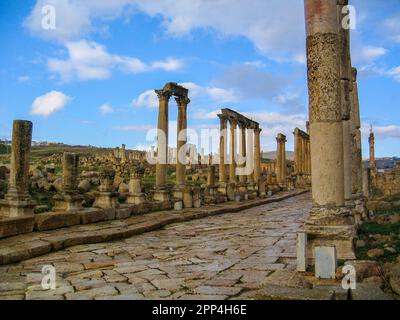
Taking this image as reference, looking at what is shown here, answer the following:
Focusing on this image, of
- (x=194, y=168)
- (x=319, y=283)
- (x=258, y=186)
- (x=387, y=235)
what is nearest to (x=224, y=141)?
(x=258, y=186)

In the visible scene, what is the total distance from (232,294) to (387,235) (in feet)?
18.7

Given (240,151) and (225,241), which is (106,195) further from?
(240,151)

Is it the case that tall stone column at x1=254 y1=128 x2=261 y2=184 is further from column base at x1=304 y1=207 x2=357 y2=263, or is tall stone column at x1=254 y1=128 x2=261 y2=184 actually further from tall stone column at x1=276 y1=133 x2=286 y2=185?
column base at x1=304 y1=207 x2=357 y2=263

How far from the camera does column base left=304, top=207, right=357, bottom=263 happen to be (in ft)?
21.6

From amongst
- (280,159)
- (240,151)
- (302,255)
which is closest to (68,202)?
(302,255)

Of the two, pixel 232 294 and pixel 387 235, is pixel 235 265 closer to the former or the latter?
pixel 232 294

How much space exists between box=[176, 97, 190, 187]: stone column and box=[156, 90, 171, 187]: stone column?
1145mm

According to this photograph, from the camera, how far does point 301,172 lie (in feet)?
134

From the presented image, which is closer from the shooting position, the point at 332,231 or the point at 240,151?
the point at 332,231

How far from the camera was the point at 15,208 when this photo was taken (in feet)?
31.6

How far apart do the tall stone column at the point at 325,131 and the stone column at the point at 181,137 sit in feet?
37.2

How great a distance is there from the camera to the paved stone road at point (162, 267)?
5.26 m

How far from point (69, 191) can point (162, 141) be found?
20.6ft

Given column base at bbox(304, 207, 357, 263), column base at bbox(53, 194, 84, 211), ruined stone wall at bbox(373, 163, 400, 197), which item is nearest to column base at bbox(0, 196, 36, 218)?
column base at bbox(53, 194, 84, 211)
